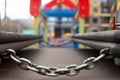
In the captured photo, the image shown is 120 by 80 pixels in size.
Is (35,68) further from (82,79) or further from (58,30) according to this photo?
(58,30)

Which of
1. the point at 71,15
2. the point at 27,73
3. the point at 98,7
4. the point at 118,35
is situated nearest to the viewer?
the point at 118,35

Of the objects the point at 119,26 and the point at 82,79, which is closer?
the point at 82,79

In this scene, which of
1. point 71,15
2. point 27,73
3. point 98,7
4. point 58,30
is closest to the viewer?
point 27,73

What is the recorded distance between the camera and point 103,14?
86.7 feet

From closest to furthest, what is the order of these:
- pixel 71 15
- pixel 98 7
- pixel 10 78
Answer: pixel 10 78, pixel 71 15, pixel 98 7

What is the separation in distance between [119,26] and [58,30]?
884 inches

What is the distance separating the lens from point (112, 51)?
1.35 metres

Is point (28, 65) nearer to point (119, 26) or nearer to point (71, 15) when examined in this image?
point (119, 26)

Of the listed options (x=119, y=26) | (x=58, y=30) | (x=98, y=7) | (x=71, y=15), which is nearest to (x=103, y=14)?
(x=98, y=7)

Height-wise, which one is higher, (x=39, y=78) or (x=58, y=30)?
(x=39, y=78)

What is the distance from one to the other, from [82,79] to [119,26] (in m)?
0.46

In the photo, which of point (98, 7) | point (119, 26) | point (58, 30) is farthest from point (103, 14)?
point (119, 26)

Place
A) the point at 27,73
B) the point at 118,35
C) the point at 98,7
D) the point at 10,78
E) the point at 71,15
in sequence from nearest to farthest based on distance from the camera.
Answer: the point at 118,35 → the point at 10,78 → the point at 27,73 → the point at 71,15 → the point at 98,7

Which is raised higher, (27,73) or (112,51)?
(112,51)
